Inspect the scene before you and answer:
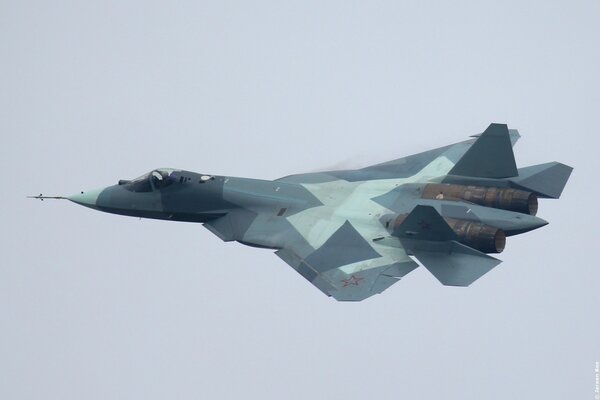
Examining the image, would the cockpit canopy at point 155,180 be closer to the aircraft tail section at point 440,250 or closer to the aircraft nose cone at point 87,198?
the aircraft nose cone at point 87,198

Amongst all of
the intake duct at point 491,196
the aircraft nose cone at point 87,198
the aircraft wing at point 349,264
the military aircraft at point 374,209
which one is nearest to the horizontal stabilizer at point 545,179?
the military aircraft at point 374,209

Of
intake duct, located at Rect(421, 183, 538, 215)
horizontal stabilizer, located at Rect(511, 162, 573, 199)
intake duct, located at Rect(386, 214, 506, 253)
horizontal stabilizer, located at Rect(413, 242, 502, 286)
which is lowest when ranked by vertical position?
horizontal stabilizer, located at Rect(413, 242, 502, 286)

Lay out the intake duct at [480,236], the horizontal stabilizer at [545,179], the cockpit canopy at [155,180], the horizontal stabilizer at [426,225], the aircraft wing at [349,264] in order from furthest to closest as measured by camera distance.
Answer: the cockpit canopy at [155,180], the horizontal stabilizer at [545,179], the intake duct at [480,236], the horizontal stabilizer at [426,225], the aircraft wing at [349,264]

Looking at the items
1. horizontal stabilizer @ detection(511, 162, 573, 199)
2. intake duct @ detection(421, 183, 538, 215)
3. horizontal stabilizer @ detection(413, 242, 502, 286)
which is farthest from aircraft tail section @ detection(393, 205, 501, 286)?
horizontal stabilizer @ detection(511, 162, 573, 199)

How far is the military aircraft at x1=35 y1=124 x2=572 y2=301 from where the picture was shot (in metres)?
43.3

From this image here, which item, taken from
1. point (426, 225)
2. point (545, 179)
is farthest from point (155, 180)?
point (545, 179)

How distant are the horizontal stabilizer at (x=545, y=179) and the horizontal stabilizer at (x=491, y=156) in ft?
1.39

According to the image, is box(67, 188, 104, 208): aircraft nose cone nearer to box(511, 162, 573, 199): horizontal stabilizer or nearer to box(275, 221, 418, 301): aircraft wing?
box(275, 221, 418, 301): aircraft wing

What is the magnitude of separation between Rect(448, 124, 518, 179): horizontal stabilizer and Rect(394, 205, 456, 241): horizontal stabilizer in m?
3.10

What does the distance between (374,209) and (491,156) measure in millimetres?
3252

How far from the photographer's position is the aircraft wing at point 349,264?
42875mm

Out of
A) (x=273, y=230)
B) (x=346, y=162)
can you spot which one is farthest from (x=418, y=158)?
(x=273, y=230)

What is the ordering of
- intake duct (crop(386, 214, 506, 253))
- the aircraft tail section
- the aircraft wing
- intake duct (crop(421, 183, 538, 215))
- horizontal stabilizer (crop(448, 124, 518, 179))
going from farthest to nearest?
horizontal stabilizer (crop(448, 124, 518, 179))
intake duct (crop(421, 183, 538, 215))
intake duct (crop(386, 214, 506, 253))
the aircraft wing
the aircraft tail section

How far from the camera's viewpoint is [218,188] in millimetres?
47906
